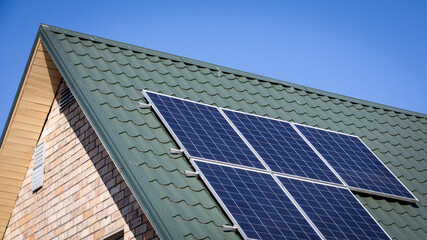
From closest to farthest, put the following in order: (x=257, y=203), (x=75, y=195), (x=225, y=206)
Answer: (x=225, y=206) → (x=257, y=203) → (x=75, y=195)

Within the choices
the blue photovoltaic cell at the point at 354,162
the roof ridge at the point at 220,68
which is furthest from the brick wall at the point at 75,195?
the blue photovoltaic cell at the point at 354,162

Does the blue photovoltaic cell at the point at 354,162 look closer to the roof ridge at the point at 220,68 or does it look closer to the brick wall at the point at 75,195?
the roof ridge at the point at 220,68

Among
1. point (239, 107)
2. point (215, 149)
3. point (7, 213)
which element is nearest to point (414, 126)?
point (239, 107)

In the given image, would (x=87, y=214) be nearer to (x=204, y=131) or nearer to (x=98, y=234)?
(x=98, y=234)

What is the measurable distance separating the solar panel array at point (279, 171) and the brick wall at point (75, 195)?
1221 mm

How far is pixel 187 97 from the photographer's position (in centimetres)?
1331

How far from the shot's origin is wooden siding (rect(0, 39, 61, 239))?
1338 centimetres

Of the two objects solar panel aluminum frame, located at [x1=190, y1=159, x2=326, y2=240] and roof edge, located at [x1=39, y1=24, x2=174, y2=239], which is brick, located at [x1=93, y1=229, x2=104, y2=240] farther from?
solar panel aluminum frame, located at [x1=190, y1=159, x2=326, y2=240]

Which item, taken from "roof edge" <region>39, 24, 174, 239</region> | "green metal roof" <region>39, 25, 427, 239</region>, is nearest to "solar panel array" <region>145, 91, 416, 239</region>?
"green metal roof" <region>39, 25, 427, 239</region>

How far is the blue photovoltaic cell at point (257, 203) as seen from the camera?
10.1 m

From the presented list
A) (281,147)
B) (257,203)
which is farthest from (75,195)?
(281,147)

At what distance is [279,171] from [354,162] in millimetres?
2154

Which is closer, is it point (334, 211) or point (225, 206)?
point (225, 206)

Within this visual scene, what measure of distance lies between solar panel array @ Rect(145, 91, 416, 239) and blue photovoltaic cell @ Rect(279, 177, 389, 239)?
2cm
